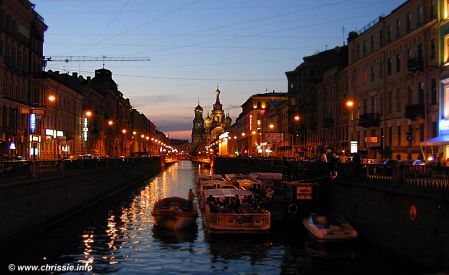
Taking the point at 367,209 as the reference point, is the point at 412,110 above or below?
above

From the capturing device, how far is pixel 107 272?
27281 millimetres

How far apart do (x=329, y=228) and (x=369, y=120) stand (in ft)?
117

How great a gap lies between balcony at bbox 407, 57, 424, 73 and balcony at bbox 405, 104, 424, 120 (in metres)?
3.08

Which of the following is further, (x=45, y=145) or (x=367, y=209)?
(x=45, y=145)

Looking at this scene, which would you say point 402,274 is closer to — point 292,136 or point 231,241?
point 231,241

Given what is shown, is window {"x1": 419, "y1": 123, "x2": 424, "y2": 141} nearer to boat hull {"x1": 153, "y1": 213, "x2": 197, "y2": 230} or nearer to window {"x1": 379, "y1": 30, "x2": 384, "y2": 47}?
window {"x1": 379, "y1": 30, "x2": 384, "y2": 47}

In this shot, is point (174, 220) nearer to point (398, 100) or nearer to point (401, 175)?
point (401, 175)

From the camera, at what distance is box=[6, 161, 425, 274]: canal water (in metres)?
28.2

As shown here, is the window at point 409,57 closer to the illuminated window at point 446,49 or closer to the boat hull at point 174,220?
the illuminated window at point 446,49

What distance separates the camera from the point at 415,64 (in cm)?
5572

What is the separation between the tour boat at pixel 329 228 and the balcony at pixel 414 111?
872 inches

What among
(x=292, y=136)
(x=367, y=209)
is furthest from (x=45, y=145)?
(x=367, y=209)

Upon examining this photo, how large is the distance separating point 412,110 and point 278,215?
20.3m

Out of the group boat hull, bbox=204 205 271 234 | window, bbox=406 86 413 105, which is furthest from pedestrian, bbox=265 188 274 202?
window, bbox=406 86 413 105
